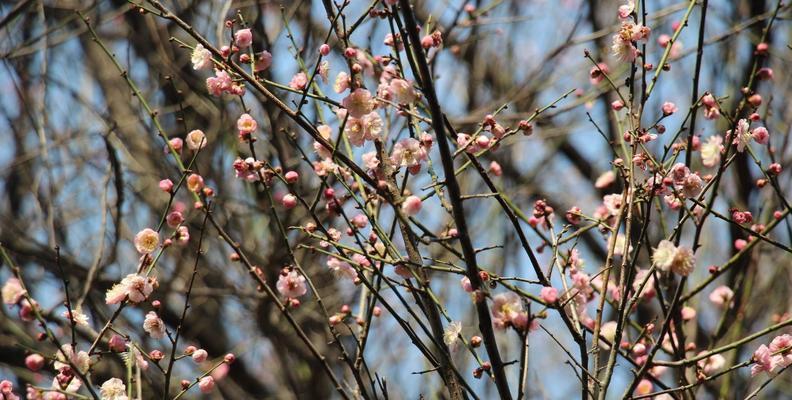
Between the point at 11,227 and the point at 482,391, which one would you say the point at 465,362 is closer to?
the point at 482,391

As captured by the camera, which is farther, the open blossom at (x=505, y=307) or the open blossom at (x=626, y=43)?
the open blossom at (x=626, y=43)

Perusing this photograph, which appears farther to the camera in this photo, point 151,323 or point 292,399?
point 292,399

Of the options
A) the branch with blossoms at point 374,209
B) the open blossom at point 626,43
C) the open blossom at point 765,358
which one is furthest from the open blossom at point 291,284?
the open blossom at point 765,358

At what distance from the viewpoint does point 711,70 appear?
4723mm

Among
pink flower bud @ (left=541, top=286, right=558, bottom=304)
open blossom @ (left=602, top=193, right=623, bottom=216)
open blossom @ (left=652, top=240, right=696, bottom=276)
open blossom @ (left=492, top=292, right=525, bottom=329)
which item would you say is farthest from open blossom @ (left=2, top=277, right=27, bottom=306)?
open blossom @ (left=602, top=193, right=623, bottom=216)

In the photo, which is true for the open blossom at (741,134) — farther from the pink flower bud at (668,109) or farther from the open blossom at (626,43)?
the open blossom at (626,43)

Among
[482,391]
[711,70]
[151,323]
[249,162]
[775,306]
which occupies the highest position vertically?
[711,70]

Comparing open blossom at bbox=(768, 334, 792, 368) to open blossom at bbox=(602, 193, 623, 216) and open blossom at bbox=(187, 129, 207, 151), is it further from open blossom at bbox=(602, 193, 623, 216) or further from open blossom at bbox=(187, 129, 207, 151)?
open blossom at bbox=(187, 129, 207, 151)

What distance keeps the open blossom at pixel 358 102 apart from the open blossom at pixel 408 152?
0.51 ft

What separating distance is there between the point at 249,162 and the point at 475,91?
383cm

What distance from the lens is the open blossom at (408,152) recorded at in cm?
200

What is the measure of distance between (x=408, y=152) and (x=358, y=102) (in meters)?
0.21

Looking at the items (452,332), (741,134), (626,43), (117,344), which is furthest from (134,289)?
(741,134)

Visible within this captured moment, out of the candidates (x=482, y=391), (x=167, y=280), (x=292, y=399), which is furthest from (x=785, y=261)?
(x=167, y=280)
